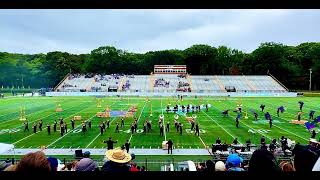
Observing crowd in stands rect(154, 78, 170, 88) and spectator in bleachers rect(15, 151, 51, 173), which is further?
crowd in stands rect(154, 78, 170, 88)

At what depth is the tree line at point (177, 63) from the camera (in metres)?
89.7

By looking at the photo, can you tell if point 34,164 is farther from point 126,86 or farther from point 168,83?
point 168,83

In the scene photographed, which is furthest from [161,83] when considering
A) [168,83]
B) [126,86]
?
[126,86]

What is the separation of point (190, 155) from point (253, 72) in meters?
81.4

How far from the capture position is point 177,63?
104375mm

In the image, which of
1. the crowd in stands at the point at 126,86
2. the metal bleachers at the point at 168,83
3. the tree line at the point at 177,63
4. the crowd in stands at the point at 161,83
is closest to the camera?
the metal bleachers at the point at 168,83

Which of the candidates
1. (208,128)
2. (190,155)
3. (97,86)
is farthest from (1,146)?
(97,86)

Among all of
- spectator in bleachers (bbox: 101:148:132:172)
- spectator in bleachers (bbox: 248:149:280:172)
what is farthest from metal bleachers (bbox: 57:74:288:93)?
spectator in bleachers (bbox: 248:149:280:172)

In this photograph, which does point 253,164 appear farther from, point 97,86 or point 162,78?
point 162,78

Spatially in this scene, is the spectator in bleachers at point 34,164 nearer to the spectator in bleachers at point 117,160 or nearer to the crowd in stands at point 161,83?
the spectator in bleachers at point 117,160

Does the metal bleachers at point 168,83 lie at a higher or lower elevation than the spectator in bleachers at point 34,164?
higher

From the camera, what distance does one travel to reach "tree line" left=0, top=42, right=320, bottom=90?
294 ft

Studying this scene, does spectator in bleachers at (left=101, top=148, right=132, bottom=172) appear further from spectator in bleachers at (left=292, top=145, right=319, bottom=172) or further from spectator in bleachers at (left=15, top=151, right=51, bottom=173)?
spectator in bleachers at (left=292, top=145, right=319, bottom=172)

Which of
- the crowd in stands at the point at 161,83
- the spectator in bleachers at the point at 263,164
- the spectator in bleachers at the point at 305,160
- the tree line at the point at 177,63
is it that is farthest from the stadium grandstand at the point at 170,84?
the spectator in bleachers at the point at 263,164
